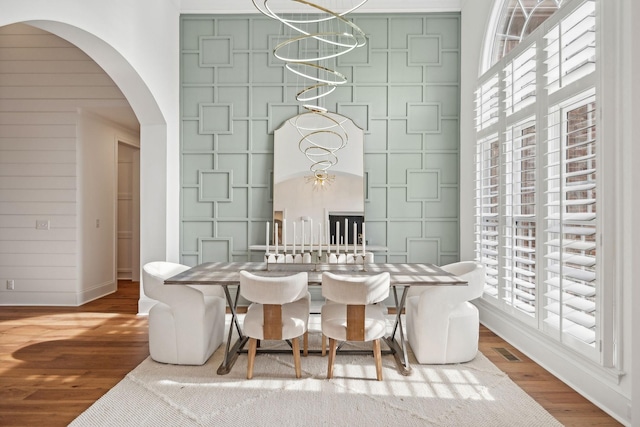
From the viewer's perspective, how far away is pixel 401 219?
501 centimetres

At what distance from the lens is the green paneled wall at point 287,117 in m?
4.99

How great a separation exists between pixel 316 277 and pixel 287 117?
2.67 m

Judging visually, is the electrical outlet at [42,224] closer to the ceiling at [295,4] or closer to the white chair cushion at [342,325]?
the ceiling at [295,4]

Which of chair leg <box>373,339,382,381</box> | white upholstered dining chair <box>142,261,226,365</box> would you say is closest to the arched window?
chair leg <box>373,339,382,381</box>

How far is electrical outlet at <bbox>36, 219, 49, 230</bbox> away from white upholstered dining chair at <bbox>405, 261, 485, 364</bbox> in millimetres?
4557

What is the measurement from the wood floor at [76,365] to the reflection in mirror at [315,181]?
78.3 inches

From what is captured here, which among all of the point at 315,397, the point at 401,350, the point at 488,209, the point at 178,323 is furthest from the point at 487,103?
the point at 178,323

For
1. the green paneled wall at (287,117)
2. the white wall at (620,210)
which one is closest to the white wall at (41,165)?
the green paneled wall at (287,117)

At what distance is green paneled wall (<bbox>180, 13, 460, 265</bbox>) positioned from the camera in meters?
4.99

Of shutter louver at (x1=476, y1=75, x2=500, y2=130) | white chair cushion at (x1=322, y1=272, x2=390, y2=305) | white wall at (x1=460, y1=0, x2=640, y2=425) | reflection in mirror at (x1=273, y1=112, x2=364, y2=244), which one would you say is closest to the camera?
white wall at (x1=460, y1=0, x2=640, y2=425)

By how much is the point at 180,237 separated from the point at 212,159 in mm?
1049

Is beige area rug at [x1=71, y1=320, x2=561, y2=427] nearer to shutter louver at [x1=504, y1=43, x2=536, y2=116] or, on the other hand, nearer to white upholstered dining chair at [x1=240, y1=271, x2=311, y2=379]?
white upholstered dining chair at [x1=240, y1=271, x2=311, y2=379]

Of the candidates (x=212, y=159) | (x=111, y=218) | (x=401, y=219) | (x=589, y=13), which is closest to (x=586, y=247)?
(x=589, y=13)

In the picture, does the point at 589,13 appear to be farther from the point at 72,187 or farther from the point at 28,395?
the point at 72,187
